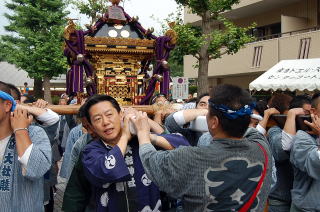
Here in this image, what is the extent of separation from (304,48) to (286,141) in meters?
12.9

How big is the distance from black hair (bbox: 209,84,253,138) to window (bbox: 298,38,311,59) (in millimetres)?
13928

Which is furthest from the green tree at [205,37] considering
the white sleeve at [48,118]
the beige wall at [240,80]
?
the white sleeve at [48,118]

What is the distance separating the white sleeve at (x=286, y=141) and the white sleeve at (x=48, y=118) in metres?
1.71

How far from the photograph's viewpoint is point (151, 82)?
16.5 ft

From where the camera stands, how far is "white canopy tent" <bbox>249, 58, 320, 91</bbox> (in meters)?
8.51

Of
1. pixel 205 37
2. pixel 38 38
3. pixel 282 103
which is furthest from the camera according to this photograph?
pixel 38 38

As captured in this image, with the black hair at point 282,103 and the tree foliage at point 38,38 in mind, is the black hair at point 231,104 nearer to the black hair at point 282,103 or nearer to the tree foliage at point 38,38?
the black hair at point 282,103

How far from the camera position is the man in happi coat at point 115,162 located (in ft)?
5.91

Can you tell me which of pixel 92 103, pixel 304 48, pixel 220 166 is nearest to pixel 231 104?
pixel 220 166

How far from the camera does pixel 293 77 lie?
9.16 m

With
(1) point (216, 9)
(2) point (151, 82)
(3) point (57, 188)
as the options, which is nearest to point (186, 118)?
(2) point (151, 82)

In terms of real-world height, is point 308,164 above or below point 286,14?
below

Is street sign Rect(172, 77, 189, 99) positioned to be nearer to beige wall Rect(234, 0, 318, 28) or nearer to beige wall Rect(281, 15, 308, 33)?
beige wall Rect(281, 15, 308, 33)

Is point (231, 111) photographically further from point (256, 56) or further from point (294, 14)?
point (294, 14)
